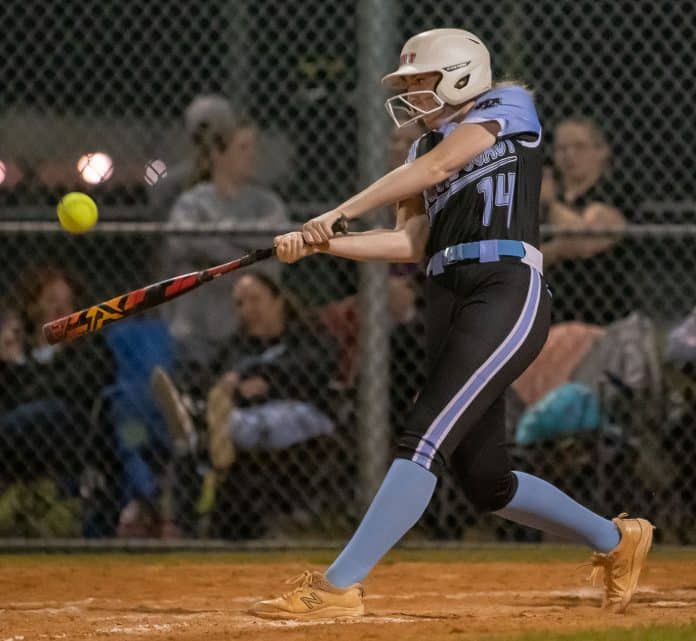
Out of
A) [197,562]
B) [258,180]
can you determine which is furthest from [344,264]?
[197,562]

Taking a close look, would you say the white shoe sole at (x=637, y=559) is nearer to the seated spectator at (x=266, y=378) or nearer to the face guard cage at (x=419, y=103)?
the face guard cage at (x=419, y=103)

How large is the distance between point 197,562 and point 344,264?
1.43m

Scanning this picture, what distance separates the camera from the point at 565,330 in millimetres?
6133

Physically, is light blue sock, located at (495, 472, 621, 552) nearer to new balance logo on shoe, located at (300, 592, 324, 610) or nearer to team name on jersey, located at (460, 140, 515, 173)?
new balance logo on shoe, located at (300, 592, 324, 610)

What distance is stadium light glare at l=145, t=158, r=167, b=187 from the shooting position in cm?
659


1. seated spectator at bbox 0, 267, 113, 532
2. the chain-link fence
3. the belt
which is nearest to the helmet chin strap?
the belt

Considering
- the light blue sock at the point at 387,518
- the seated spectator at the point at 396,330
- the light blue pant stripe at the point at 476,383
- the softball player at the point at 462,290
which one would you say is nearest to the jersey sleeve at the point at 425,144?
the softball player at the point at 462,290

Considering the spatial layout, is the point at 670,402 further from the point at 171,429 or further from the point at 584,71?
the point at 171,429

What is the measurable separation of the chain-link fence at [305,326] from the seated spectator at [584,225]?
1 cm

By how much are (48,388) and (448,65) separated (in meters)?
2.80

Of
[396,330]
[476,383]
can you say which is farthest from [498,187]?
[396,330]

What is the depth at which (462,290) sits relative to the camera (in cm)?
413

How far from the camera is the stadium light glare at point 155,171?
6586mm

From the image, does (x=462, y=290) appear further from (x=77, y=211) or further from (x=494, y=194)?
(x=77, y=211)
